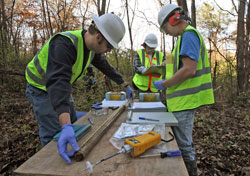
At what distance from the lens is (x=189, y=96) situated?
1704 millimetres

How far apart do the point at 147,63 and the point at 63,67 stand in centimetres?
252

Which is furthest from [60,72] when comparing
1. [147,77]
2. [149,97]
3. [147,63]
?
[147,63]

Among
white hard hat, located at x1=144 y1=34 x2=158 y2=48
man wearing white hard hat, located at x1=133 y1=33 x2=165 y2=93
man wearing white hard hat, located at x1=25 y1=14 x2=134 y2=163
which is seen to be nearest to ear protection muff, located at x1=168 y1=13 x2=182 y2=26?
man wearing white hard hat, located at x1=25 y1=14 x2=134 y2=163

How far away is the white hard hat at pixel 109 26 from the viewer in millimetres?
1534

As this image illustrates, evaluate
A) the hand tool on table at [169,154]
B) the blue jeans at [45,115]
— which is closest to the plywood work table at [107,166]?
the hand tool on table at [169,154]

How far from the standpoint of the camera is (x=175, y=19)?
1711 millimetres

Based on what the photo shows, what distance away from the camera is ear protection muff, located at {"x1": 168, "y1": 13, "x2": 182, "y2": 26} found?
1695 millimetres

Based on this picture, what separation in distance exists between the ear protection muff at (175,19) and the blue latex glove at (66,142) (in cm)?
142

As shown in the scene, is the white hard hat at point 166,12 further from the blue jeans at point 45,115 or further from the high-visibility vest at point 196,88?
the blue jeans at point 45,115

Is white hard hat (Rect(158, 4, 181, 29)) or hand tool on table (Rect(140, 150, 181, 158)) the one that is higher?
white hard hat (Rect(158, 4, 181, 29))

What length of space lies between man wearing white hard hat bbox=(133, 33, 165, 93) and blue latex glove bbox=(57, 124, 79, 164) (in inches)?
93.8

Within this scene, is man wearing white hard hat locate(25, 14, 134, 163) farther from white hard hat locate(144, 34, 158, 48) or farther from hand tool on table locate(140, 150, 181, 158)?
white hard hat locate(144, 34, 158, 48)

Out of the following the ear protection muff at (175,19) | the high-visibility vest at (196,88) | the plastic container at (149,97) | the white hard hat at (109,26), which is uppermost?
the ear protection muff at (175,19)

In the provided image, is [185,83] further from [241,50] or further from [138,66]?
[241,50]
